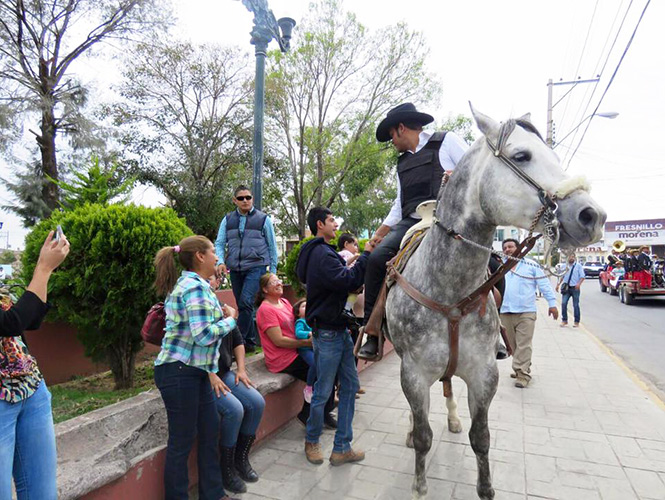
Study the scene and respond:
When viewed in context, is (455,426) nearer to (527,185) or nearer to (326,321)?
(326,321)

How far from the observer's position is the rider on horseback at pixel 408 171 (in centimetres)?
329

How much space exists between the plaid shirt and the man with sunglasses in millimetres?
2661

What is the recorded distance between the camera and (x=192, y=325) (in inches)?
107

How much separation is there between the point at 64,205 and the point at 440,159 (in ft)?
17.2

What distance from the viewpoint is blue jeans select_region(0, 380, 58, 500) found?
1.90 m

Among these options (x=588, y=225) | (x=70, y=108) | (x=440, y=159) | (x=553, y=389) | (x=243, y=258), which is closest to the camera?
(x=588, y=225)

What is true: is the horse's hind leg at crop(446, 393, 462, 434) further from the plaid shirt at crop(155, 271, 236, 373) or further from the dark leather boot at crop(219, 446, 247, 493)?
the plaid shirt at crop(155, 271, 236, 373)

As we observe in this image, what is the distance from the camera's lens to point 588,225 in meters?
1.90

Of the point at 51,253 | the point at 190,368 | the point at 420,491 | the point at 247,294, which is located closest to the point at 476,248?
the point at 420,491

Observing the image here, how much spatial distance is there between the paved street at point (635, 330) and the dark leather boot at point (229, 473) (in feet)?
19.3

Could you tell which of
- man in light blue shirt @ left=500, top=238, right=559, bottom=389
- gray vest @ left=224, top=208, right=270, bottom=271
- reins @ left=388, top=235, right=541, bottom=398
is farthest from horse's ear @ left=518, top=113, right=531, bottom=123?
man in light blue shirt @ left=500, top=238, right=559, bottom=389

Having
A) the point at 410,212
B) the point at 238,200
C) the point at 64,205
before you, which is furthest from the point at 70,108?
the point at 410,212

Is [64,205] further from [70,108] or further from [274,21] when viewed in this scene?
[70,108]

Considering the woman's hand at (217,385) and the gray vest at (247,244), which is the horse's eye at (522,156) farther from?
the gray vest at (247,244)
